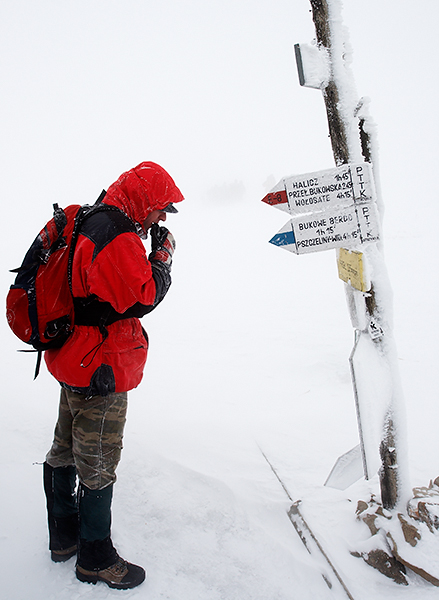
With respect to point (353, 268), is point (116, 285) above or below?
above

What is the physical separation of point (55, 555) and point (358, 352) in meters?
1.92

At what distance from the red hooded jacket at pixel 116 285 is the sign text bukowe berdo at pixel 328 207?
24.3 inches

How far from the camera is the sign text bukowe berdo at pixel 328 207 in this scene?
5.91ft

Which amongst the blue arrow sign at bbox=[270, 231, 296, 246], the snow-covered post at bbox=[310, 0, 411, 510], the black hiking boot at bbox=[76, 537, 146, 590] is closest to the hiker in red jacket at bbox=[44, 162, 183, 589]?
the black hiking boot at bbox=[76, 537, 146, 590]

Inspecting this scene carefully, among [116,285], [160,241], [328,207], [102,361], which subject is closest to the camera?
[116,285]

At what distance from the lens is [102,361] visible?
168cm

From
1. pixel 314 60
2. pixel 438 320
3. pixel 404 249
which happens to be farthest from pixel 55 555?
pixel 404 249

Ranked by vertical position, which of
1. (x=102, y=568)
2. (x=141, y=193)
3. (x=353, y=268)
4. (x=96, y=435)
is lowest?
(x=102, y=568)

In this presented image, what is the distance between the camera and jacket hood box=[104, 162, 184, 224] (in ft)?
6.05

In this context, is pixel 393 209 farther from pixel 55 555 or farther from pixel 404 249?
pixel 55 555

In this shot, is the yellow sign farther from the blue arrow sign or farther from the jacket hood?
the jacket hood

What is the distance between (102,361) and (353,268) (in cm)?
136

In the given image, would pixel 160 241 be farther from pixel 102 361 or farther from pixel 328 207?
pixel 328 207

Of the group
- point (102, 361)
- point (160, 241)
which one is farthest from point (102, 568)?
point (160, 241)
